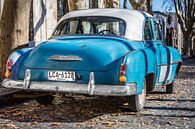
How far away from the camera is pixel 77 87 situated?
6734 millimetres

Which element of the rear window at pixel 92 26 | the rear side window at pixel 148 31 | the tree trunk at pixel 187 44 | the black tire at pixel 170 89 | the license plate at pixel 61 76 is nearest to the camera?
the license plate at pixel 61 76

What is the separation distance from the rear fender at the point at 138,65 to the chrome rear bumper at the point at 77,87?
0.16 meters

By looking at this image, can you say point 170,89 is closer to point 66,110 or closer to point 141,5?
point 66,110

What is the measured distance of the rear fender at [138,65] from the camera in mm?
6703

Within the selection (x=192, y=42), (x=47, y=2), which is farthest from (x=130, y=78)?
(x=192, y=42)

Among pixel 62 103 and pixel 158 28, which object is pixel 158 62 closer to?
pixel 158 28

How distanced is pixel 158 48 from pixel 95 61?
2409mm

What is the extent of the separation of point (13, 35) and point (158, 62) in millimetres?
3232

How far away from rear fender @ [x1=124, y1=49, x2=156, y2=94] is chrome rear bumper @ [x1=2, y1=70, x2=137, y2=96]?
0.16 metres

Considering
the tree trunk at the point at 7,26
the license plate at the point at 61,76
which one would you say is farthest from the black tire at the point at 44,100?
the tree trunk at the point at 7,26

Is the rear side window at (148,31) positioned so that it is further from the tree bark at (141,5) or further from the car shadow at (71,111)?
Result: the tree bark at (141,5)

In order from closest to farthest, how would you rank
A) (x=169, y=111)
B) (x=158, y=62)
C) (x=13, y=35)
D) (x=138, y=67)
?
(x=138, y=67) → (x=169, y=111) → (x=158, y=62) → (x=13, y=35)

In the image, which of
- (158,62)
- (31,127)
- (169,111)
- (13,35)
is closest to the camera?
(31,127)

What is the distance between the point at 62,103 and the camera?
8648 mm
